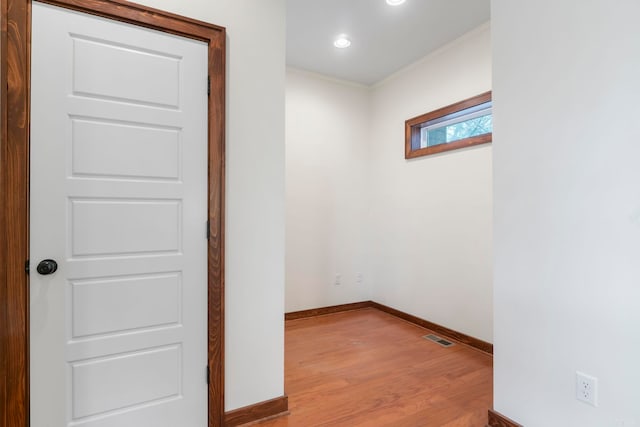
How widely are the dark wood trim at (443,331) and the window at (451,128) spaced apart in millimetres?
1740

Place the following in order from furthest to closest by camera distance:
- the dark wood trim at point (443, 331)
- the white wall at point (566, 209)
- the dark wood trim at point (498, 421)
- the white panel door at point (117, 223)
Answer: the dark wood trim at point (443, 331) < the dark wood trim at point (498, 421) < the white panel door at point (117, 223) < the white wall at point (566, 209)

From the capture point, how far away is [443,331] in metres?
3.25

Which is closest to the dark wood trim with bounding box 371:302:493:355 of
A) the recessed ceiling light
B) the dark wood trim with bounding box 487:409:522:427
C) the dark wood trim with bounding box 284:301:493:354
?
the dark wood trim with bounding box 284:301:493:354

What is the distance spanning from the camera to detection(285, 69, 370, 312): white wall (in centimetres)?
371

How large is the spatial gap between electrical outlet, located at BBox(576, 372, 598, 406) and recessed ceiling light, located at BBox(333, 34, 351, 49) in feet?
9.55

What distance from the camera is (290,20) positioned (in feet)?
9.00

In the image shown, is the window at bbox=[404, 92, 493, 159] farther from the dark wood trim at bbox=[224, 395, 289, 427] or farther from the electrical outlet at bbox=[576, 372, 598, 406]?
the dark wood trim at bbox=[224, 395, 289, 427]

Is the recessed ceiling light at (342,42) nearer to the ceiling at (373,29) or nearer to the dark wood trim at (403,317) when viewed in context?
the ceiling at (373,29)

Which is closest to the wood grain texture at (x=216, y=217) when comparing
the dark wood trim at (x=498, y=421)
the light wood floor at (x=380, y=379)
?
the light wood floor at (x=380, y=379)

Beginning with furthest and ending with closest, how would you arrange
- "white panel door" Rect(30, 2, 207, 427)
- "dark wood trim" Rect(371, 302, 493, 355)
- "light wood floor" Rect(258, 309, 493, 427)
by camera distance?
"dark wood trim" Rect(371, 302, 493, 355) < "light wood floor" Rect(258, 309, 493, 427) < "white panel door" Rect(30, 2, 207, 427)

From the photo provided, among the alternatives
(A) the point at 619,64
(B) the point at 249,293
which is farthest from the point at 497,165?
(B) the point at 249,293

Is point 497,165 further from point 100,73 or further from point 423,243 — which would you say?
point 100,73

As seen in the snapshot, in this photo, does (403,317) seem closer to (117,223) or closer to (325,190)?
(325,190)

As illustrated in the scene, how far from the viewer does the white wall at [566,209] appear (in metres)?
1.35
